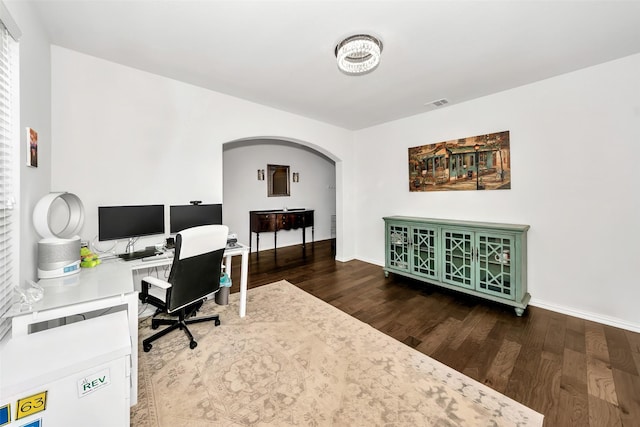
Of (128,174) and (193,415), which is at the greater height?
(128,174)

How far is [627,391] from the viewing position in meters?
1.70

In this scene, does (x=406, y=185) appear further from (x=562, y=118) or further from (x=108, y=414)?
(x=108, y=414)

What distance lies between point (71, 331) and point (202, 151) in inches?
87.2

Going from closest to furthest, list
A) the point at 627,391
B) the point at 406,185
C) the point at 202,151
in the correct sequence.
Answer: the point at 627,391 → the point at 202,151 → the point at 406,185

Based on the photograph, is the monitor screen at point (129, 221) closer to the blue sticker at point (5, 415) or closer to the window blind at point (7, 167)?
the window blind at point (7, 167)

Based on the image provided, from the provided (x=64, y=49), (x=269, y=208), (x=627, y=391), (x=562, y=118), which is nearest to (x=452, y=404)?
(x=627, y=391)

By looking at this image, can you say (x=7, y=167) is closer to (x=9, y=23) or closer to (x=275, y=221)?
(x=9, y=23)

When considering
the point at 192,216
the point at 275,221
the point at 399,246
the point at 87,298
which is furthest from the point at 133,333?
the point at 275,221

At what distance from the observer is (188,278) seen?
6.93 ft

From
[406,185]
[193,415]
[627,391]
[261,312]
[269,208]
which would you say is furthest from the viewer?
[269,208]

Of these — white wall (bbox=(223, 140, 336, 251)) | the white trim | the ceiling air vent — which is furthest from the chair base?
the ceiling air vent

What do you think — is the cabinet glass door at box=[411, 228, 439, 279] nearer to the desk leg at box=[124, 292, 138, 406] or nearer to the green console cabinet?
the green console cabinet

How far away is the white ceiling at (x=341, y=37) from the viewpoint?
1.79 m

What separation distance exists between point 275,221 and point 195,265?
11.1 feet
